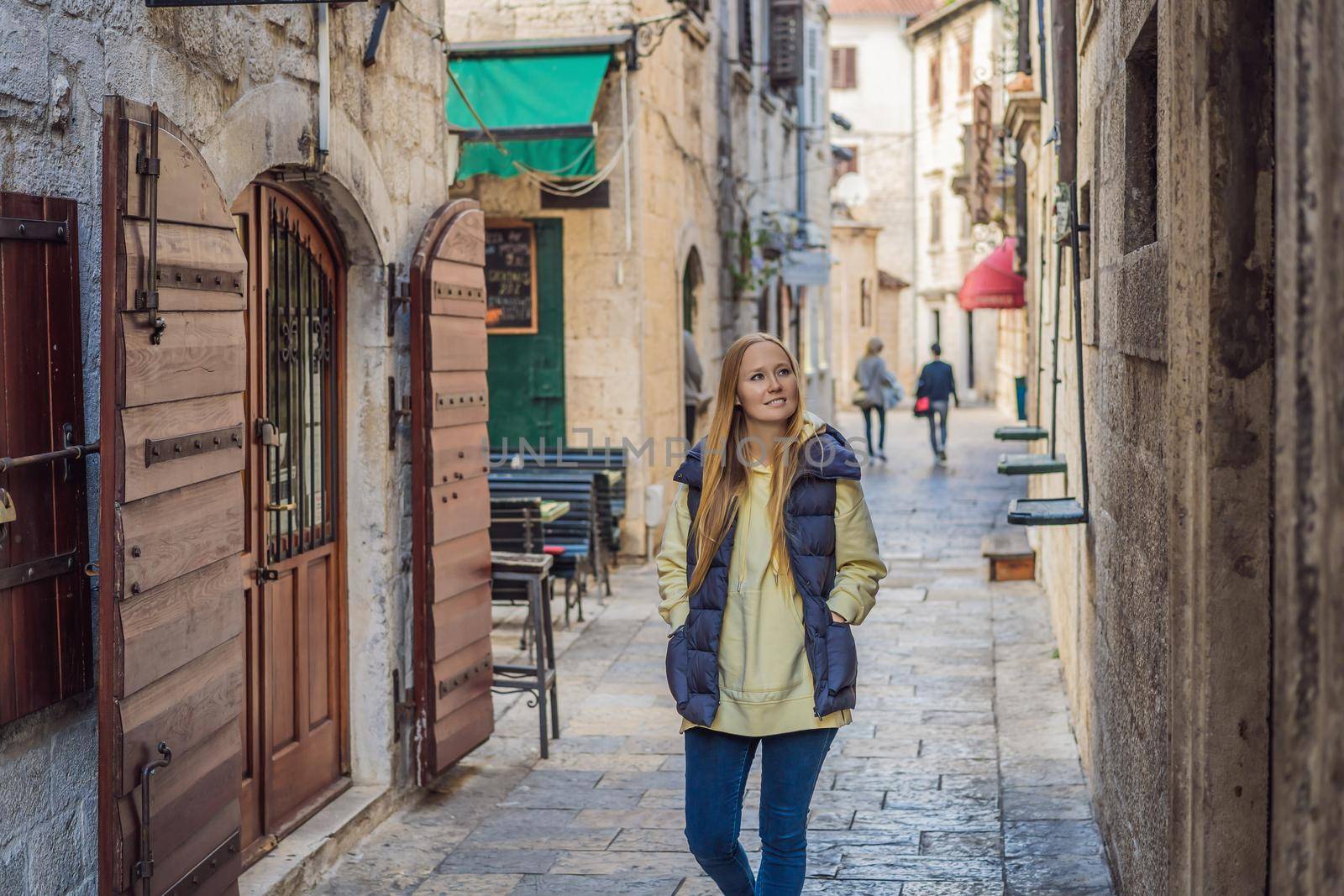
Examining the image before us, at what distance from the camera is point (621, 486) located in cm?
1157

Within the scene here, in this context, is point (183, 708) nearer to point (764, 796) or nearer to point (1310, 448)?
point (764, 796)

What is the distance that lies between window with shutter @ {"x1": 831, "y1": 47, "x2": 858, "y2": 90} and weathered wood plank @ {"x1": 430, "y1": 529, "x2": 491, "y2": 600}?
130ft

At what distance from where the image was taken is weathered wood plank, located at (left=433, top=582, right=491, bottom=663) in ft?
19.0

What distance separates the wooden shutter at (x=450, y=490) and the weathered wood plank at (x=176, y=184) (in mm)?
1758

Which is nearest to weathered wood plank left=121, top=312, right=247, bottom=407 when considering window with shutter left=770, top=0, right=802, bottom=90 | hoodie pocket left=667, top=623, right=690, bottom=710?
hoodie pocket left=667, top=623, right=690, bottom=710

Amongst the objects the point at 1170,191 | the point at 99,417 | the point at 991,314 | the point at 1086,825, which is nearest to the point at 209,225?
the point at 99,417

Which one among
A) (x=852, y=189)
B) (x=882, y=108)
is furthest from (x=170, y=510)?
(x=882, y=108)

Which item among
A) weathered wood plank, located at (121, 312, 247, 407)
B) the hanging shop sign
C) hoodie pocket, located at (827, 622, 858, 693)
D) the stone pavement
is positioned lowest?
the stone pavement

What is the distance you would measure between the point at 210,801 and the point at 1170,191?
2.66 m

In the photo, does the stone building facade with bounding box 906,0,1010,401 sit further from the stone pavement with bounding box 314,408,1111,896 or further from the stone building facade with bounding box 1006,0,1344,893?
the stone building facade with bounding box 1006,0,1344,893

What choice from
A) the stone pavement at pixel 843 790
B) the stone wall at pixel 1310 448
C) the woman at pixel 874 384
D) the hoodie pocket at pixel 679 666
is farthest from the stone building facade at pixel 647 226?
the stone wall at pixel 1310 448

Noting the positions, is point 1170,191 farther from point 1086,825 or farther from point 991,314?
point 991,314

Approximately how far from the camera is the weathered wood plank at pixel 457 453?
18.8 feet

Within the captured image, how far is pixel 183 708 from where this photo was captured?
377 cm
